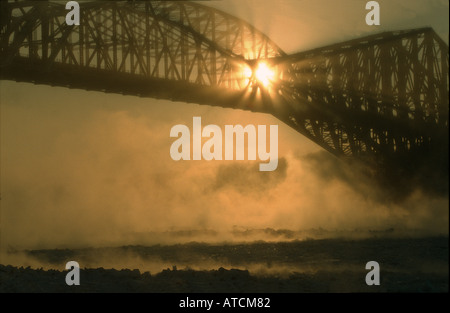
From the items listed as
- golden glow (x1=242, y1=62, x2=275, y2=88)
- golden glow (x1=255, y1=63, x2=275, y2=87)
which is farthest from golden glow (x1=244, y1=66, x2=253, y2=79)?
golden glow (x1=255, y1=63, x2=275, y2=87)

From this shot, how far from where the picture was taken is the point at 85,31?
51562mm

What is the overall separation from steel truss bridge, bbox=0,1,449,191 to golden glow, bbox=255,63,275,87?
312mm

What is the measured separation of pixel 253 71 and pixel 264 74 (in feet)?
3.86

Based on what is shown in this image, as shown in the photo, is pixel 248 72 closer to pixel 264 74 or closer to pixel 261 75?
pixel 261 75

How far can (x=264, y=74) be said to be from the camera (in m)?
57.2

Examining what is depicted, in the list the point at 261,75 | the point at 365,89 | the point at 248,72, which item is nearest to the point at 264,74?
the point at 261,75

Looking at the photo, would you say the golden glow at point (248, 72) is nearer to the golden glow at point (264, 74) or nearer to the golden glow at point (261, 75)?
the golden glow at point (261, 75)

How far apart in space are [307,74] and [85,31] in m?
18.0

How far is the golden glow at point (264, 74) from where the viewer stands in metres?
57.0

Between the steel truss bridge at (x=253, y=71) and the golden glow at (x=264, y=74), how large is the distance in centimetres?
31

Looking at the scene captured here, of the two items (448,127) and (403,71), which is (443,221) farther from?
(403,71)

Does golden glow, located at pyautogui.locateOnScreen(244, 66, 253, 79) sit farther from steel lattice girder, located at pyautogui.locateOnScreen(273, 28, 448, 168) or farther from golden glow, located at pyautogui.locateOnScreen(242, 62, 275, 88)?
steel lattice girder, located at pyautogui.locateOnScreen(273, 28, 448, 168)

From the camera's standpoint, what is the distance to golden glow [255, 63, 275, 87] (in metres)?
57.0
